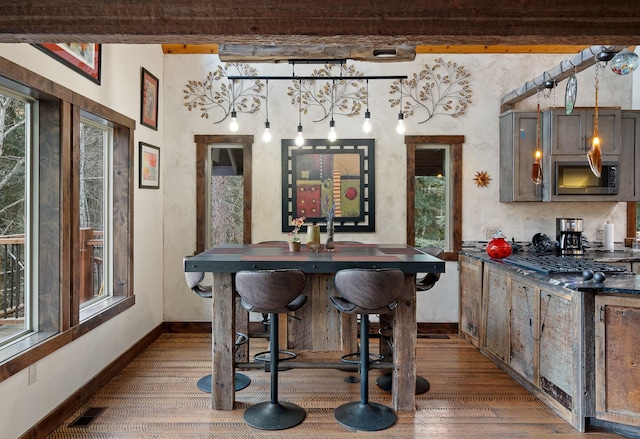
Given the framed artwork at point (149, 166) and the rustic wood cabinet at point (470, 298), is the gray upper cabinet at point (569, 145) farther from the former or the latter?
the framed artwork at point (149, 166)

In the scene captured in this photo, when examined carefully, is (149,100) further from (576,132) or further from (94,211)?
(576,132)

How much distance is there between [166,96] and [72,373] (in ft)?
10.2

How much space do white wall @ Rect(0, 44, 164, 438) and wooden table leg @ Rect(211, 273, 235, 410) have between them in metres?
1.00

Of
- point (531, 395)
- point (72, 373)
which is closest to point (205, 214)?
point (72, 373)

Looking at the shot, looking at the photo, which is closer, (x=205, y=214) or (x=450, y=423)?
(x=450, y=423)

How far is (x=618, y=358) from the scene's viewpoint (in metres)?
2.54

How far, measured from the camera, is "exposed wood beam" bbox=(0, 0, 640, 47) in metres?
1.49

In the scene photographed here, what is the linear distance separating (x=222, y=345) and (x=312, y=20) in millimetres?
2241

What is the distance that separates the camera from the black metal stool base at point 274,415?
270cm

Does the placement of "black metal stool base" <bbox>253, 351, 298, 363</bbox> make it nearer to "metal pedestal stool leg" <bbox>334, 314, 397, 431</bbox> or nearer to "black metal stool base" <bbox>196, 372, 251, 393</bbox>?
"black metal stool base" <bbox>196, 372, 251, 393</bbox>

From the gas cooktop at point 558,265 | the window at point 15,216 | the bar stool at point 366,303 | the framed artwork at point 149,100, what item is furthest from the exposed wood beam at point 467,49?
the bar stool at point 366,303

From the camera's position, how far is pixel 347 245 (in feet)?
12.6

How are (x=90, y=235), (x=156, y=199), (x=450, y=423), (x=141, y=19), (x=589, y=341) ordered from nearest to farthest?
(x=141, y=19) → (x=589, y=341) → (x=450, y=423) → (x=90, y=235) → (x=156, y=199)

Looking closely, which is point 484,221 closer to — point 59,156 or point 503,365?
point 503,365
